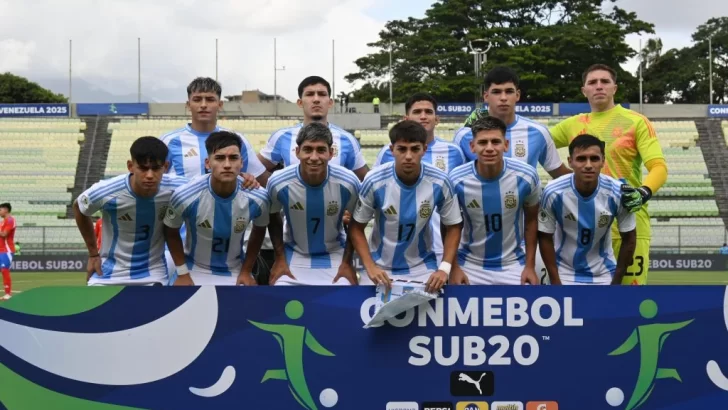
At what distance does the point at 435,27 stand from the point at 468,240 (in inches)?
1716

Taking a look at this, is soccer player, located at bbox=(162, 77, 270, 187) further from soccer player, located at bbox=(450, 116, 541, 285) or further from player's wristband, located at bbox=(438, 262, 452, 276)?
player's wristband, located at bbox=(438, 262, 452, 276)

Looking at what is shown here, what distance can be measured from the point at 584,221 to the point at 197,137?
2813mm

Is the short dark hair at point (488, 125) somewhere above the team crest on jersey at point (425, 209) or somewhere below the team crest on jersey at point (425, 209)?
above

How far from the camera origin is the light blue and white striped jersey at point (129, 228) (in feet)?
17.1

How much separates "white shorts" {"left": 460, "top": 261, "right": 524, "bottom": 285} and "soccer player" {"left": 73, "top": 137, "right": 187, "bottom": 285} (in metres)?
2.00

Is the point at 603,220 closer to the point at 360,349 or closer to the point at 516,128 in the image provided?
the point at 516,128

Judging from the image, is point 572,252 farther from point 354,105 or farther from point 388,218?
point 354,105

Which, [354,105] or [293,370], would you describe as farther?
[354,105]

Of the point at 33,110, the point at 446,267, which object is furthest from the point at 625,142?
the point at 33,110

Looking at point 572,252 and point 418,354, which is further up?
point 572,252

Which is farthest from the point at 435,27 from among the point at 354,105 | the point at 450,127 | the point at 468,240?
the point at 468,240

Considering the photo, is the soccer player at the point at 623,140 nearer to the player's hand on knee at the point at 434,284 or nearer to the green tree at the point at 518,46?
the player's hand on knee at the point at 434,284

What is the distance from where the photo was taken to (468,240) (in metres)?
5.56

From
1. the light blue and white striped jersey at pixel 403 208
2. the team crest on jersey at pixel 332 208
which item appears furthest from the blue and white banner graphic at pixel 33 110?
the light blue and white striped jersey at pixel 403 208
